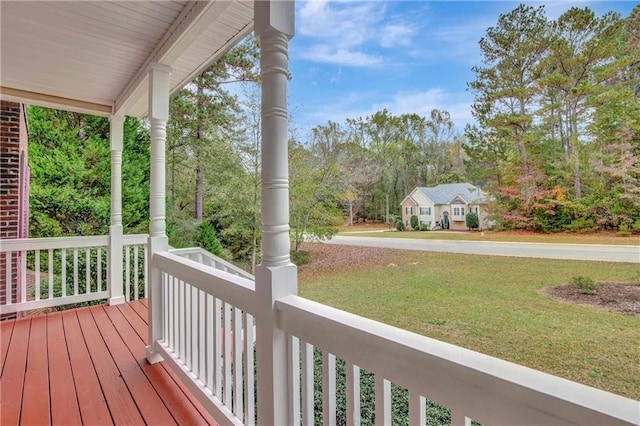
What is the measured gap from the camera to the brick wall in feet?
13.4

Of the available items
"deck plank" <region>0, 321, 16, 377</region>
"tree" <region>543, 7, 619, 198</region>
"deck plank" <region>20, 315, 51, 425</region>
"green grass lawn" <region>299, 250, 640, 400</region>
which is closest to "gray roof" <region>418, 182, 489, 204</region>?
"green grass lawn" <region>299, 250, 640, 400</region>

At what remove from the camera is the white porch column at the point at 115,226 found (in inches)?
168

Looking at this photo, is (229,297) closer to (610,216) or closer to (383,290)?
(383,290)

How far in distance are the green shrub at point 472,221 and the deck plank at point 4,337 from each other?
358cm

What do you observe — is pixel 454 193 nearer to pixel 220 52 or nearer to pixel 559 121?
pixel 559 121

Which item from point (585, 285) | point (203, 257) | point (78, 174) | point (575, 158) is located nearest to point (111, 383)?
point (203, 257)

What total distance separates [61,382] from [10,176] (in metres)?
3.10

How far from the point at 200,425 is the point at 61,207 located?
544cm

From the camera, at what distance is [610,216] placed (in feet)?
5.09

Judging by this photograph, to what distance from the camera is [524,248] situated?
194 centimetres

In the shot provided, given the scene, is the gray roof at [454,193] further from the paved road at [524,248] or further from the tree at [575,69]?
the tree at [575,69]

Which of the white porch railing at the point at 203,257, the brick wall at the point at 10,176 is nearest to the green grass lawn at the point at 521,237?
the white porch railing at the point at 203,257

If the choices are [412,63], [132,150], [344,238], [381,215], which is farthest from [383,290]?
[132,150]

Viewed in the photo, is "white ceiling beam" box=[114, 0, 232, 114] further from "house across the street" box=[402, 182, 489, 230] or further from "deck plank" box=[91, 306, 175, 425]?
"deck plank" box=[91, 306, 175, 425]
